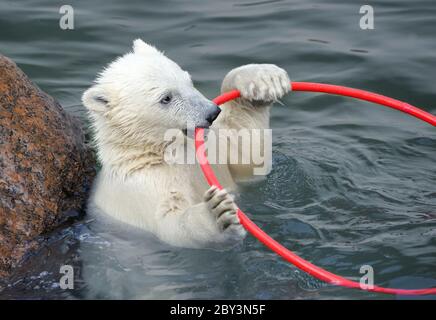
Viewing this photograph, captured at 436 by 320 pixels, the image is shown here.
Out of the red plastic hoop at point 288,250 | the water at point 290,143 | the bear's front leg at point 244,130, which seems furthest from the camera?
the bear's front leg at point 244,130

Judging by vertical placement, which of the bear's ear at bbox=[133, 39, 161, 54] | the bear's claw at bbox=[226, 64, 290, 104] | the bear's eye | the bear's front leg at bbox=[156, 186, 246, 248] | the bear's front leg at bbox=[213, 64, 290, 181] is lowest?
the bear's front leg at bbox=[156, 186, 246, 248]

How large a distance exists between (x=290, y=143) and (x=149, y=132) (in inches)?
81.7

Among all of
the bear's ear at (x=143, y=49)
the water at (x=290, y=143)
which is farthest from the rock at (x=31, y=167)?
the bear's ear at (x=143, y=49)

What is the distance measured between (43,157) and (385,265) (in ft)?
7.76

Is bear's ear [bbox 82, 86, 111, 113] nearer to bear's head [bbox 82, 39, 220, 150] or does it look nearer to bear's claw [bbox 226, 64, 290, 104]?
bear's head [bbox 82, 39, 220, 150]

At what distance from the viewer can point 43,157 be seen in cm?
538

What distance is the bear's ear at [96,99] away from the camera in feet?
17.0

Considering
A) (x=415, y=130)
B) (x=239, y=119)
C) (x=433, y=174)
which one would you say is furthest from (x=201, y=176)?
(x=415, y=130)

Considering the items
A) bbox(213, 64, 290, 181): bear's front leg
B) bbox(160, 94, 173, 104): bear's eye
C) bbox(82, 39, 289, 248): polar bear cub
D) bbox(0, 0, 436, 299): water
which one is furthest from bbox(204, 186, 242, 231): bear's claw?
bbox(213, 64, 290, 181): bear's front leg

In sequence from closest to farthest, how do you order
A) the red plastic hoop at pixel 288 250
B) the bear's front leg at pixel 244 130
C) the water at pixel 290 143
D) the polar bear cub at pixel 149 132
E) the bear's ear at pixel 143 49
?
the red plastic hoop at pixel 288 250 < the water at pixel 290 143 < the polar bear cub at pixel 149 132 < the bear's ear at pixel 143 49 < the bear's front leg at pixel 244 130

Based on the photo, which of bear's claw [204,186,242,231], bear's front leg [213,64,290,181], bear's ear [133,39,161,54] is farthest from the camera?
bear's front leg [213,64,290,181]

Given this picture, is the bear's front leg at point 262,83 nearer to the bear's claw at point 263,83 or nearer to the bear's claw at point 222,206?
the bear's claw at point 263,83

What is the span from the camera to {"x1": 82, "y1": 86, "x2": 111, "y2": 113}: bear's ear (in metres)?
5.18
